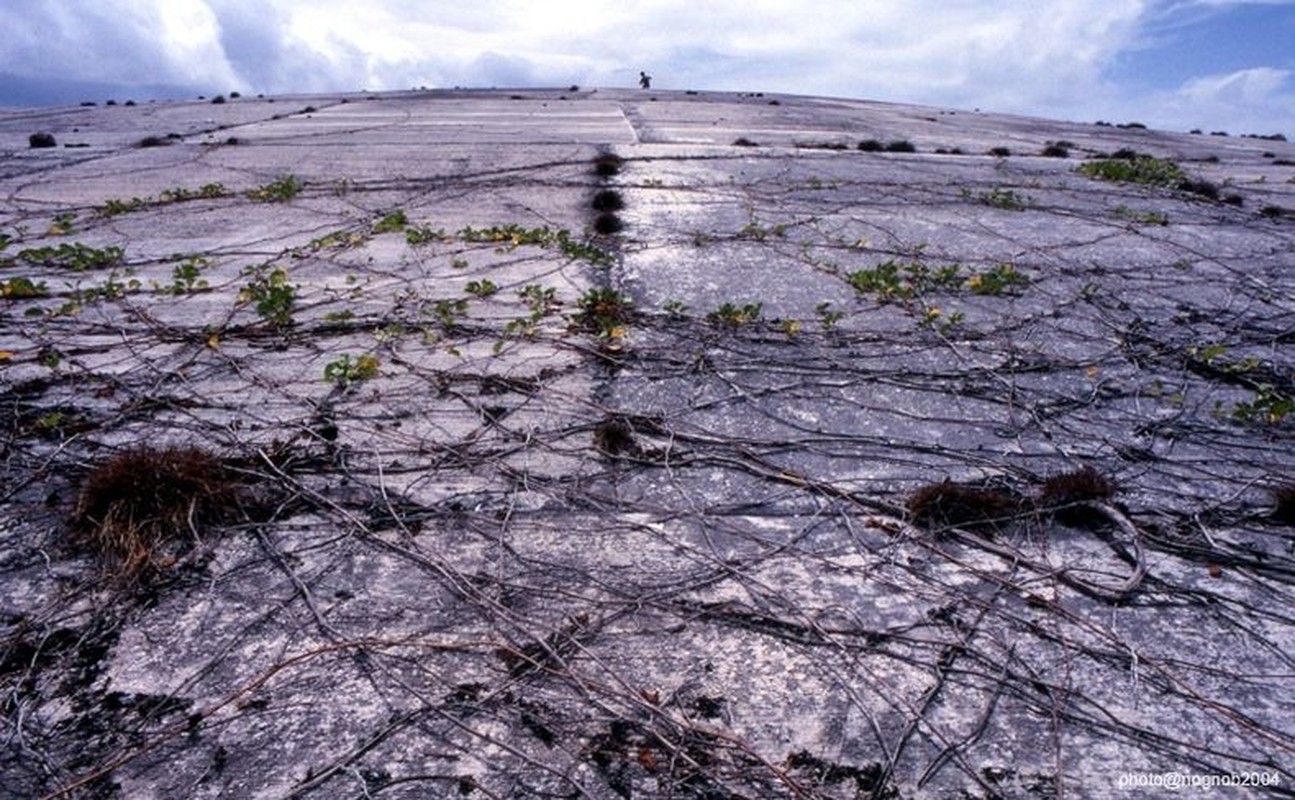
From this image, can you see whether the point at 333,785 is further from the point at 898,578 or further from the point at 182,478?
the point at 898,578

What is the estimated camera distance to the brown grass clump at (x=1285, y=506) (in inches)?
108

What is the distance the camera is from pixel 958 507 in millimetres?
2775

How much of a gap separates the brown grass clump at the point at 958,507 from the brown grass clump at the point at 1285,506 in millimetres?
890

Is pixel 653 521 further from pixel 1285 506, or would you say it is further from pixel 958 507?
pixel 1285 506

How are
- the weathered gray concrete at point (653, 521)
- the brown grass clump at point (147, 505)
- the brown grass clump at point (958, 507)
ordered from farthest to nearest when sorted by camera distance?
the brown grass clump at point (958, 507), the brown grass clump at point (147, 505), the weathered gray concrete at point (653, 521)

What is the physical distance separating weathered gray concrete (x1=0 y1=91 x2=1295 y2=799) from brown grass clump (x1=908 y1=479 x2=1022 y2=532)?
65 millimetres

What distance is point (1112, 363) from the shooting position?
159 inches

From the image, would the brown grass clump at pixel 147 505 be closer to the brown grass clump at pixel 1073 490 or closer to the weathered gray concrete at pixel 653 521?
the weathered gray concrete at pixel 653 521

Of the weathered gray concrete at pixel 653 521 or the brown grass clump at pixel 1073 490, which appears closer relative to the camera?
the weathered gray concrete at pixel 653 521

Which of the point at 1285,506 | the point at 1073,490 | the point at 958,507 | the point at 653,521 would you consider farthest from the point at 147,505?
the point at 1285,506

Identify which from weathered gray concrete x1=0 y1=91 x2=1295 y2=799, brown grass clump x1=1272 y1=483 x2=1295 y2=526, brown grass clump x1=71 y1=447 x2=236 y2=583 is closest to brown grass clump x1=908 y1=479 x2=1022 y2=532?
weathered gray concrete x1=0 y1=91 x2=1295 y2=799

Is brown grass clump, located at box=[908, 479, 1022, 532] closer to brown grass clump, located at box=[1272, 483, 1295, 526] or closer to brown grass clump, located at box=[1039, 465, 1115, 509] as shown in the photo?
brown grass clump, located at box=[1039, 465, 1115, 509]

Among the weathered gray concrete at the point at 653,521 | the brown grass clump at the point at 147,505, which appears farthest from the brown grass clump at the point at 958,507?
the brown grass clump at the point at 147,505

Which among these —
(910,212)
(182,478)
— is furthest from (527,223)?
(182,478)
